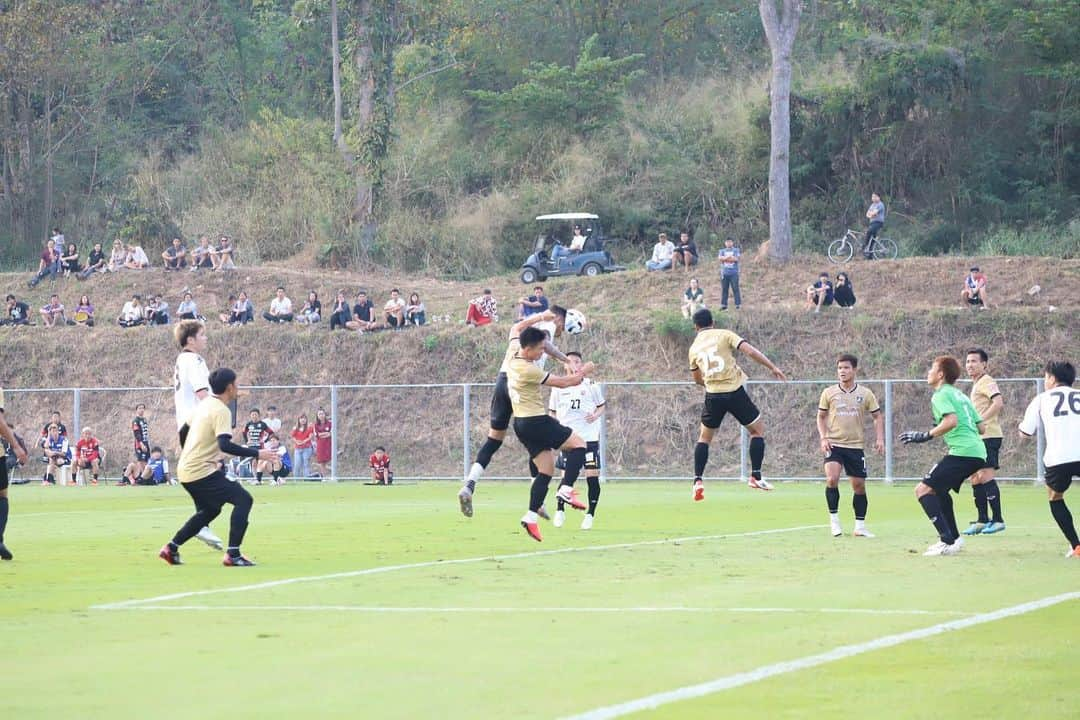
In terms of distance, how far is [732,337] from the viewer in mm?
18609

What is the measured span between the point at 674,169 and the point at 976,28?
12009mm

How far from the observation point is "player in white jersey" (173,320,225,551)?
14889mm

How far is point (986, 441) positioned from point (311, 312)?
104 ft

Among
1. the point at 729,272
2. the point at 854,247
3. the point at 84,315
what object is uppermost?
the point at 854,247

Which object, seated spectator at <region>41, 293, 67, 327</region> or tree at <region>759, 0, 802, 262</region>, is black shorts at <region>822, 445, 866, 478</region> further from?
seated spectator at <region>41, 293, 67, 327</region>

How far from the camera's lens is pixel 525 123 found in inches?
2479

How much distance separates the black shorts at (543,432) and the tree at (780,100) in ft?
105

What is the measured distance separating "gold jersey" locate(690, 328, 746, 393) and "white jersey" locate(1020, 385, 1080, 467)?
5.26m

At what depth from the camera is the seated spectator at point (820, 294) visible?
43.2 metres

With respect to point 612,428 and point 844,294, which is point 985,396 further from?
point 844,294

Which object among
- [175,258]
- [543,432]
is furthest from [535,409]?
[175,258]

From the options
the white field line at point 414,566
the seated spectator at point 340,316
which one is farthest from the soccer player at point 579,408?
the seated spectator at point 340,316

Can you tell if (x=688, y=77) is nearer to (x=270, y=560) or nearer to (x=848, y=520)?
(x=848, y=520)

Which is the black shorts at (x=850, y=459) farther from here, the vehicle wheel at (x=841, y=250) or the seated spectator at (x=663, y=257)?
the vehicle wheel at (x=841, y=250)
